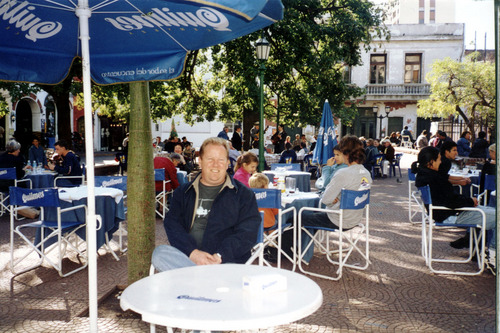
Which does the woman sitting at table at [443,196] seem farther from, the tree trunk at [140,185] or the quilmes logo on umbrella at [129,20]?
the quilmes logo on umbrella at [129,20]

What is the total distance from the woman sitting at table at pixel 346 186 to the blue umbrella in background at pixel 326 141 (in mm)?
2733

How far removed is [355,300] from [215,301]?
9.19 ft

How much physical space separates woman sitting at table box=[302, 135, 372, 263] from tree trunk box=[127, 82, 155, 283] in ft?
6.99

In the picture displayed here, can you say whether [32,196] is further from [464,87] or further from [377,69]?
[377,69]

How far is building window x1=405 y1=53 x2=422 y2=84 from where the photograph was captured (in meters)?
37.8

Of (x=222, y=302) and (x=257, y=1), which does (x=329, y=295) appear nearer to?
(x=222, y=302)

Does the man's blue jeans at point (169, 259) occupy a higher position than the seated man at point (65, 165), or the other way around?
the seated man at point (65, 165)

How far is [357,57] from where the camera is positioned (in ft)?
50.0

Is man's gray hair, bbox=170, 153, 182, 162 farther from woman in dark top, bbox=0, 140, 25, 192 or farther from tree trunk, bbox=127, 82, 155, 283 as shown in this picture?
tree trunk, bbox=127, 82, 155, 283

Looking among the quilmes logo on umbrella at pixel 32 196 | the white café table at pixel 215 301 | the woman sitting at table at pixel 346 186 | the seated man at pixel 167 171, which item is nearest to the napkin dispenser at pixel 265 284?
the white café table at pixel 215 301

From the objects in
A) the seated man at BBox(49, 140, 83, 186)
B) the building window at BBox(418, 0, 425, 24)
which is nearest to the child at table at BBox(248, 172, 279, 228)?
the seated man at BBox(49, 140, 83, 186)

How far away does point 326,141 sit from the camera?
27.8 feet

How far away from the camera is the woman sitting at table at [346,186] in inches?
213

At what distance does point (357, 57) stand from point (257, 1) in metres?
13.5
